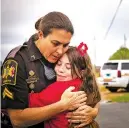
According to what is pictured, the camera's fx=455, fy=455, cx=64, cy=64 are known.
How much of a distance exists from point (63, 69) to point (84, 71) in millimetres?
93

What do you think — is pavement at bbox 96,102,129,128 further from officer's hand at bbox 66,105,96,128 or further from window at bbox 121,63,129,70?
window at bbox 121,63,129,70

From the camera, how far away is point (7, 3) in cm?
205

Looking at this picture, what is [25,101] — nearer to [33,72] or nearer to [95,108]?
[33,72]

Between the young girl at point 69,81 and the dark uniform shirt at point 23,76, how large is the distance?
34 millimetres

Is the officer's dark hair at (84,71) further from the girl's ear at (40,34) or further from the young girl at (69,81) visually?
the girl's ear at (40,34)

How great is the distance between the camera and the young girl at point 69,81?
1852 mm

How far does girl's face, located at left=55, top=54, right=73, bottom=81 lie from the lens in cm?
189

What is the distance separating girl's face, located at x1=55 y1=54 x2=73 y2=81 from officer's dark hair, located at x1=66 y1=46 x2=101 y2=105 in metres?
0.02

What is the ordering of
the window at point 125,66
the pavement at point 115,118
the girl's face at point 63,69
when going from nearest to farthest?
the girl's face at point 63,69 → the pavement at point 115,118 → the window at point 125,66

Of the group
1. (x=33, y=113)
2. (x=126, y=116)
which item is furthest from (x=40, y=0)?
(x=126, y=116)

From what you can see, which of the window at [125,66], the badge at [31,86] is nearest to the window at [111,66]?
the window at [125,66]

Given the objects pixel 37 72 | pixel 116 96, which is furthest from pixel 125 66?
pixel 37 72

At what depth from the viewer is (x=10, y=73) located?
1.78m

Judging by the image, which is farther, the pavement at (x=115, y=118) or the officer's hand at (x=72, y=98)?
the pavement at (x=115, y=118)
